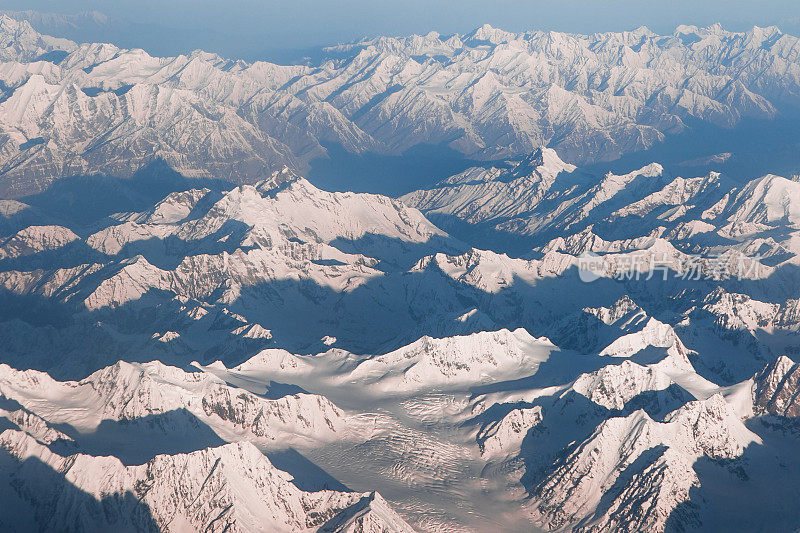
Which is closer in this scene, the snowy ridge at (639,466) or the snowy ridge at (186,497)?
the snowy ridge at (186,497)

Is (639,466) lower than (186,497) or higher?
lower

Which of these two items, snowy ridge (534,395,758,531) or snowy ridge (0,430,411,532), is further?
snowy ridge (534,395,758,531)

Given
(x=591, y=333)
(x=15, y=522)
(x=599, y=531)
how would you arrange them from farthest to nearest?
(x=591, y=333) < (x=599, y=531) < (x=15, y=522)

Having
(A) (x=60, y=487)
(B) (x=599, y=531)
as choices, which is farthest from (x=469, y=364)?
(A) (x=60, y=487)

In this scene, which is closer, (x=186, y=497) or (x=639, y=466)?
(x=186, y=497)

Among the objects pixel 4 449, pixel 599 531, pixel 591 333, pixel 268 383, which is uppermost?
pixel 591 333

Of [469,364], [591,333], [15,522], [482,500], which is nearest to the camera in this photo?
[15,522]

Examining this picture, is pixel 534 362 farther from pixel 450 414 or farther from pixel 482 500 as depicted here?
pixel 482 500

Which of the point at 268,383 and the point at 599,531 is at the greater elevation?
the point at 268,383

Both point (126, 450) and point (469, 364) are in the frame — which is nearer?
point (126, 450)
